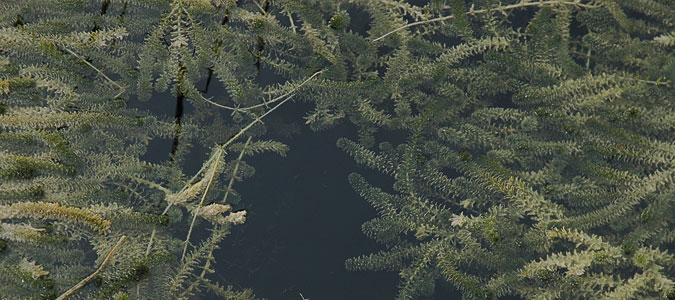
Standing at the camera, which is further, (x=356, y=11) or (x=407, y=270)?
(x=356, y=11)

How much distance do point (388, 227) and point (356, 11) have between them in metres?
0.94

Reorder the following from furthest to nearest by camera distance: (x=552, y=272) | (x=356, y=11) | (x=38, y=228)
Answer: (x=356, y=11) → (x=552, y=272) → (x=38, y=228)

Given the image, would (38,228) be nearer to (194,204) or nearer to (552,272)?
(194,204)

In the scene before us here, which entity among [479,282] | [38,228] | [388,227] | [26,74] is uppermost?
[26,74]

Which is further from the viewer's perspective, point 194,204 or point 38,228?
point 194,204

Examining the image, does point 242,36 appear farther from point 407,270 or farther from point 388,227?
point 407,270

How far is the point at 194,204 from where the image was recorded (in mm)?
1857

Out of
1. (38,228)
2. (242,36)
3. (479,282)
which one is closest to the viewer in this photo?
(38,228)

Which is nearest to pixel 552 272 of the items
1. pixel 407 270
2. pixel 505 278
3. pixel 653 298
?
pixel 505 278

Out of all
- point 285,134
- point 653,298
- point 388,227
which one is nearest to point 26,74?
point 285,134

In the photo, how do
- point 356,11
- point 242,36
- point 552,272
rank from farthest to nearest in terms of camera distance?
point 356,11, point 242,36, point 552,272

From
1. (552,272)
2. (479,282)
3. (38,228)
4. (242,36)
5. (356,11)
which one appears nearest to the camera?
(38,228)

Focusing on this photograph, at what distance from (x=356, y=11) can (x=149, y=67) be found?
88 cm

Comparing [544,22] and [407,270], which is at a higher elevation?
[544,22]
